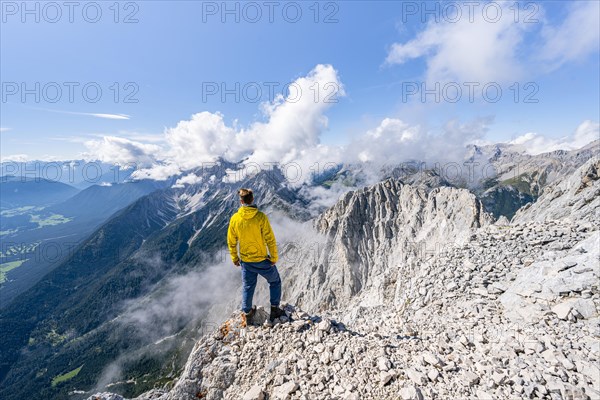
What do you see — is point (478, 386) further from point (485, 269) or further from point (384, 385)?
point (485, 269)


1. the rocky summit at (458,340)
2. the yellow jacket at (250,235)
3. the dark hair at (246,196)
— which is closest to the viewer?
the rocky summit at (458,340)

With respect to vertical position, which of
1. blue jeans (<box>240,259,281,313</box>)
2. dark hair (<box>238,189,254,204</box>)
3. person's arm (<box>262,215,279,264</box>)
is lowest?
blue jeans (<box>240,259,281,313</box>)

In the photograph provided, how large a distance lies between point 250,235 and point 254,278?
205 centimetres

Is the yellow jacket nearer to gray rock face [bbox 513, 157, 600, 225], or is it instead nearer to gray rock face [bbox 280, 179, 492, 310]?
gray rock face [bbox 513, 157, 600, 225]

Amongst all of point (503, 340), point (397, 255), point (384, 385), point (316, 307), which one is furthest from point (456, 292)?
point (316, 307)

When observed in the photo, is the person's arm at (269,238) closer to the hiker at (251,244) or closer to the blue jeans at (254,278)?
the hiker at (251,244)

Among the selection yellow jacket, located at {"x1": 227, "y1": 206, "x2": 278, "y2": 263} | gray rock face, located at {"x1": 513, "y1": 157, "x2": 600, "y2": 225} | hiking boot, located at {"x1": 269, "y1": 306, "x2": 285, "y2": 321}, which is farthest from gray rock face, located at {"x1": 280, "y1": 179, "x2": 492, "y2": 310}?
yellow jacket, located at {"x1": 227, "y1": 206, "x2": 278, "y2": 263}

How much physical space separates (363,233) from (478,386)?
13222 cm

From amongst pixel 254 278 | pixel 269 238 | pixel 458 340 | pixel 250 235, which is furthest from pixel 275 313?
pixel 458 340

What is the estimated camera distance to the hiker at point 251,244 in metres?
11.3

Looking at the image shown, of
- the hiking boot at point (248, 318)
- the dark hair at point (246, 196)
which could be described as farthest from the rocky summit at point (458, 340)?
the dark hair at point (246, 196)

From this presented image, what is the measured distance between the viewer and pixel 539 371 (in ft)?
25.6

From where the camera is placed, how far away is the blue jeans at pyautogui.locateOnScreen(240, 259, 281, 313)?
11.8 m

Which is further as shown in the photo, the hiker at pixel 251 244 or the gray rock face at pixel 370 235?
the gray rock face at pixel 370 235
